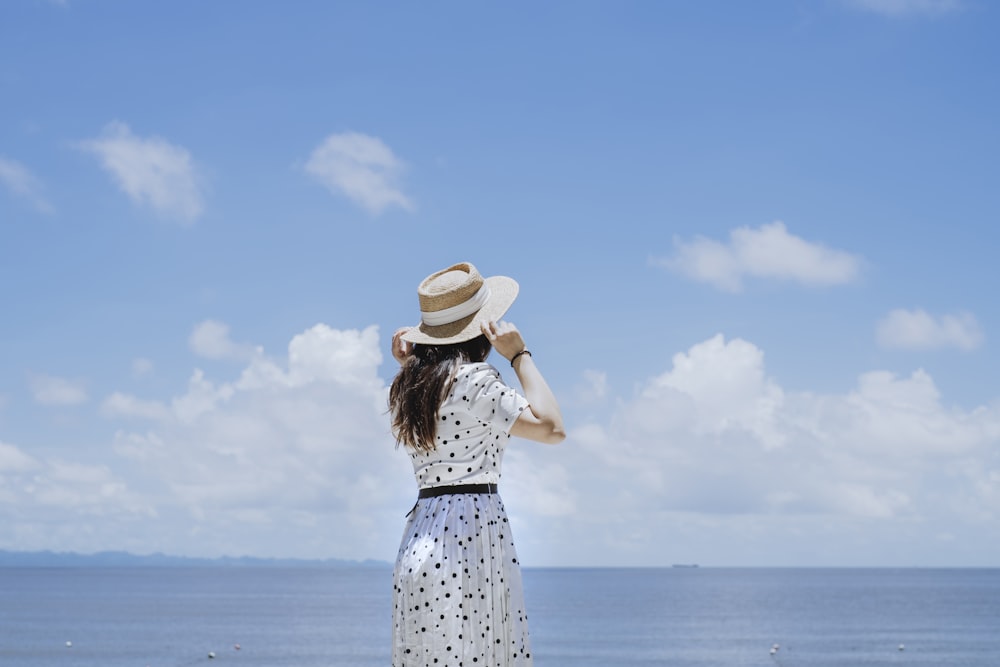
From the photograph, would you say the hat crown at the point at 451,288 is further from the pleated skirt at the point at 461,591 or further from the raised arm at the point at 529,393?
the pleated skirt at the point at 461,591

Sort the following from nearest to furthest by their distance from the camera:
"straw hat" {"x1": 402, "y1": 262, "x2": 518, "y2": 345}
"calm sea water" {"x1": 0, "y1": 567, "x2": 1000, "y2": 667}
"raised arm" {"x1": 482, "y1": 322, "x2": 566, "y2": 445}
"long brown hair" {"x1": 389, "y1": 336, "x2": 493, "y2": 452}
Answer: "raised arm" {"x1": 482, "y1": 322, "x2": 566, "y2": 445}
"long brown hair" {"x1": 389, "y1": 336, "x2": 493, "y2": 452}
"straw hat" {"x1": 402, "y1": 262, "x2": 518, "y2": 345}
"calm sea water" {"x1": 0, "y1": 567, "x2": 1000, "y2": 667}

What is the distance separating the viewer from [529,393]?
4051 millimetres

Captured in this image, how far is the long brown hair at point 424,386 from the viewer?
13.5ft

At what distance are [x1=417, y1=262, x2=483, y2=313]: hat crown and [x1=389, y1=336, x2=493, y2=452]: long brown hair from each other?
0.49ft

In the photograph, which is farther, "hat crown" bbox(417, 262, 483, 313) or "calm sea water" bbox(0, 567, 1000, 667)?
"calm sea water" bbox(0, 567, 1000, 667)

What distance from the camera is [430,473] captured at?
4.20 meters

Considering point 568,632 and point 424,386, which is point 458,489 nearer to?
point 424,386

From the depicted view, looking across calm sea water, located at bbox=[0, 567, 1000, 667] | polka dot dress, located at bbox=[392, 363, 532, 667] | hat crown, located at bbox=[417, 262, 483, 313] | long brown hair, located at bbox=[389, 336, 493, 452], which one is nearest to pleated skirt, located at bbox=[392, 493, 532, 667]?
polka dot dress, located at bbox=[392, 363, 532, 667]

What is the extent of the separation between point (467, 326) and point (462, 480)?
55 cm

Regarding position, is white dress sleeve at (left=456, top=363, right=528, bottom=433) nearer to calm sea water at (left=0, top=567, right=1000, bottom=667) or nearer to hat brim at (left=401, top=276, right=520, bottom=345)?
hat brim at (left=401, top=276, right=520, bottom=345)

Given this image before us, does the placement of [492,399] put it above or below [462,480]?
above

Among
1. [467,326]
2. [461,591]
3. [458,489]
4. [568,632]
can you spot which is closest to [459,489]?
[458,489]

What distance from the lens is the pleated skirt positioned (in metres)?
4.06

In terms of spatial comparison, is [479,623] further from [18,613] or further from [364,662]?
[18,613]
